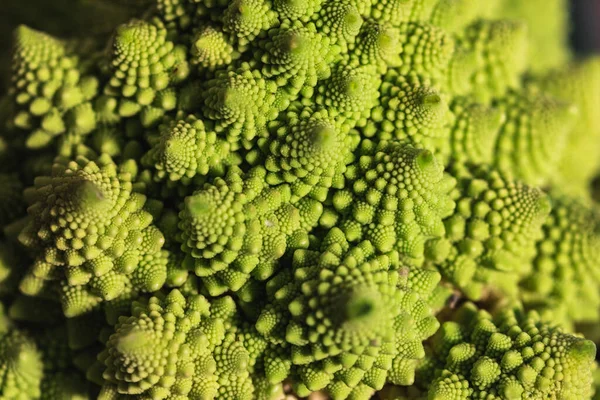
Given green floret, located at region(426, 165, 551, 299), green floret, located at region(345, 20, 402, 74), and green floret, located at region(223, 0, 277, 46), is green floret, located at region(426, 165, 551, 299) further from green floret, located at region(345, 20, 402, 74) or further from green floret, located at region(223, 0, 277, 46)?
green floret, located at region(223, 0, 277, 46)

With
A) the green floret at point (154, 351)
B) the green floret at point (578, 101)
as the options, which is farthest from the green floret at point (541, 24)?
the green floret at point (154, 351)

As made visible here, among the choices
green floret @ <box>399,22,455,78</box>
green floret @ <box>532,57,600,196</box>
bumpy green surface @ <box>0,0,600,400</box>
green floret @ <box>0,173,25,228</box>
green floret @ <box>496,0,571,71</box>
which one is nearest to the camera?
bumpy green surface @ <box>0,0,600,400</box>

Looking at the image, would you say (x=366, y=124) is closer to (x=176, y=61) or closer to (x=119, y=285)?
(x=176, y=61)

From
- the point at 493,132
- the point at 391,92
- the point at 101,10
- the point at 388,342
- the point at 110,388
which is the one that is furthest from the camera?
the point at 101,10

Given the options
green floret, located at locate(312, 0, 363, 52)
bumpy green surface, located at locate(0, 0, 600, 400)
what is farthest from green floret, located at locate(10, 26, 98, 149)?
green floret, located at locate(312, 0, 363, 52)

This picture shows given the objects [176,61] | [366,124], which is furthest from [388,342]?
[176,61]
